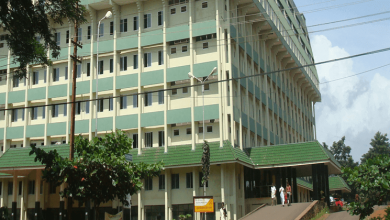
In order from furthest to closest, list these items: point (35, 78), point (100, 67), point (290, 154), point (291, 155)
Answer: point (35, 78), point (100, 67), point (290, 154), point (291, 155)

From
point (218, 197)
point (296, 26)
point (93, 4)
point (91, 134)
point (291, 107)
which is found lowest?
point (218, 197)

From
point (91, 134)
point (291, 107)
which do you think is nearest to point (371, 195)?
point (91, 134)

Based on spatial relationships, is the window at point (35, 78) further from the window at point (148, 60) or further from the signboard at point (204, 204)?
the signboard at point (204, 204)

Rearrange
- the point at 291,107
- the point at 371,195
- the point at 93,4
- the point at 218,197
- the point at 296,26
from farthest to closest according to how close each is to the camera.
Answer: the point at 296,26 → the point at 291,107 → the point at 93,4 → the point at 218,197 → the point at 371,195

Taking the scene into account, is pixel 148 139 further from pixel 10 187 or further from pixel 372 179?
pixel 372 179

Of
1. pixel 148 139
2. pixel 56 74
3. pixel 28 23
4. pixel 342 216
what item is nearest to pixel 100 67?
pixel 56 74

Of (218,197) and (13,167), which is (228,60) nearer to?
(218,197)

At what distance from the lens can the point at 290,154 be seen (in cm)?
Result: 3625

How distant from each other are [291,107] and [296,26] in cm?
1280

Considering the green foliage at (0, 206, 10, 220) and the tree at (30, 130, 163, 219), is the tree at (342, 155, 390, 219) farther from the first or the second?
the green foliage at (0, 206, 10, 220)

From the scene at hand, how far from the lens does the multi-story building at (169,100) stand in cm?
3644

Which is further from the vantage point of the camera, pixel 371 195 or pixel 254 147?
pixel 254 147

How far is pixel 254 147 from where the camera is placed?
128ft

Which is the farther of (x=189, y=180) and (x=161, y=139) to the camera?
(x=161, y=139)
